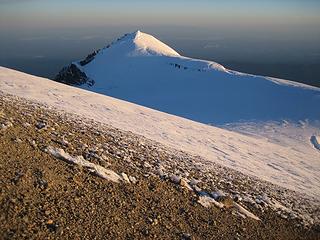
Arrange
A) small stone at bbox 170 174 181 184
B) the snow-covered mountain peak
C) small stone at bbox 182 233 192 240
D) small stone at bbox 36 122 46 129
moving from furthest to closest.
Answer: the snow-covered mountain peak
small stone at bbox 36 122 46 129
small stone at bbox 170 174 181 184
small stone at bbox 182 233 192 240

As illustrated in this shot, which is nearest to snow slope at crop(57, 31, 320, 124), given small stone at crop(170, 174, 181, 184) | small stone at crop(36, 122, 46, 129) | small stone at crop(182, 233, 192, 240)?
small stone at crop(36, 122, 46, 129)

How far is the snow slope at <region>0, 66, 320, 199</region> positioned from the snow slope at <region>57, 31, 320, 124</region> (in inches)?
835

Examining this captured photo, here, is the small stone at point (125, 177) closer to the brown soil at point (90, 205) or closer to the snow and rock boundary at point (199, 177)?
the snow and rock boundary at point (199, 177)

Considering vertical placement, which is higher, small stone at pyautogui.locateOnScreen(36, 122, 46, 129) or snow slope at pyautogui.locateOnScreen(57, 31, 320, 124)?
small stone at pyautogui.locateOnScreen(36, 122, 46, 129)

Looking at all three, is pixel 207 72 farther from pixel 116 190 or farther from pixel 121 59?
pixel 116 190

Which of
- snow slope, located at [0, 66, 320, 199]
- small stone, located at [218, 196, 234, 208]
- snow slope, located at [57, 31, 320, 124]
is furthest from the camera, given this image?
snow slope, located at [57, 31, 320, 124]

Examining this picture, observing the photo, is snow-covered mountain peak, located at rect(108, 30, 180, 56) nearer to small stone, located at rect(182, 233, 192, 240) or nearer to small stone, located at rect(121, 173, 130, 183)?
small stone, located at rect(121, 173, 130, 183)

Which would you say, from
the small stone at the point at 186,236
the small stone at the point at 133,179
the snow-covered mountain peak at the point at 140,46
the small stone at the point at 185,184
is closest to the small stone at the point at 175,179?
the small stone at the point at 185,184

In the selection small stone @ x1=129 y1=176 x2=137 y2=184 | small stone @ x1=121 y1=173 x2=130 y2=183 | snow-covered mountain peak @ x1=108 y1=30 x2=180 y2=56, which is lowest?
snow-covered mountain peak @ x1=108 y1=30 x2=180 y2=56

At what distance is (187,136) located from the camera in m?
22.5

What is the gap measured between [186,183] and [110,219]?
142 inches

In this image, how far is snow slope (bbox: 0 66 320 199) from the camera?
751 inches

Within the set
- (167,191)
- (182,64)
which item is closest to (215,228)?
(167,191)

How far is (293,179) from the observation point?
1956 centimetres
